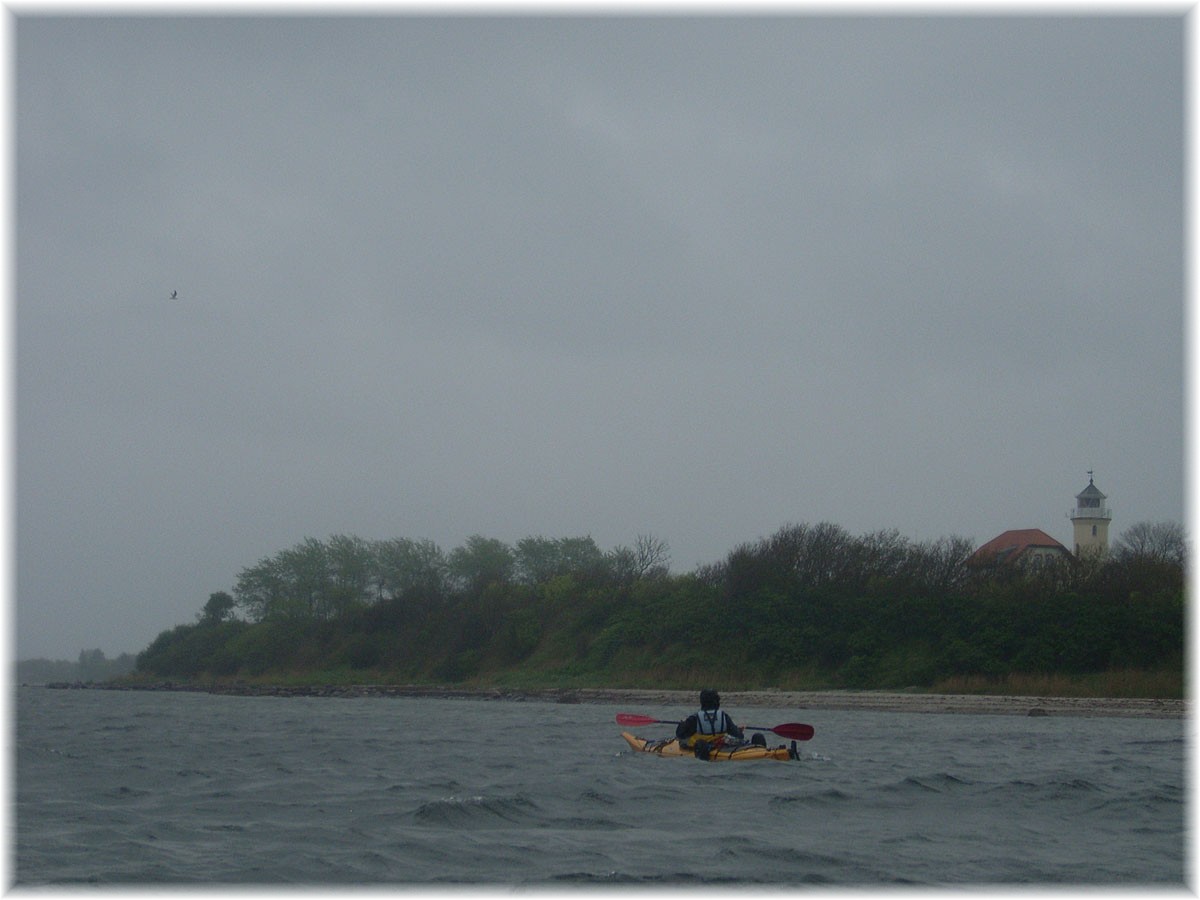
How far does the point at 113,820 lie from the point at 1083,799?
41.1ft

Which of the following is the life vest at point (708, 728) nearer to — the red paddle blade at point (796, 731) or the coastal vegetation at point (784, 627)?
the red paddle blade at point (796, 731)

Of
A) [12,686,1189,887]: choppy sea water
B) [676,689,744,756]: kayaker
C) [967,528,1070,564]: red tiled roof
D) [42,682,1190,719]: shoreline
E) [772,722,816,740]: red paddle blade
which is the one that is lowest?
[42,682,1190,719]: shoreline

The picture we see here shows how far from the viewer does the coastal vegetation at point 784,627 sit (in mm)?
42719

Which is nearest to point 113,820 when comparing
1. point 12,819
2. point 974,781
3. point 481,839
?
point 12,819

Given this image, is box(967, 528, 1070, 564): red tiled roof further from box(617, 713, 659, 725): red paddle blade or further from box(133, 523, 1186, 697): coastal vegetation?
box(617, 713, 659, 725): red paddle blade

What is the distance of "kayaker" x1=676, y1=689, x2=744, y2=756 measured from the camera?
765 inches

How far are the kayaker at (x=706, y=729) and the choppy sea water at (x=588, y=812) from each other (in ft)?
1.21

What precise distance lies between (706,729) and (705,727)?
0.04 m

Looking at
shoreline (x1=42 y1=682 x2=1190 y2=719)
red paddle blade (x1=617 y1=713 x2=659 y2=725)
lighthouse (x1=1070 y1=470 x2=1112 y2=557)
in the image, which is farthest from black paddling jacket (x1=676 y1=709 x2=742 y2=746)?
lighthouse (x1=1070 y1=470 x2=1112 y2=557)

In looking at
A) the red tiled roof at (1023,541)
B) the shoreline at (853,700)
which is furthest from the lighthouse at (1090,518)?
the shoreline at (853,700)

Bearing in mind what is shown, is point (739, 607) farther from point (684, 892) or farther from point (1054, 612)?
point (684, 892)

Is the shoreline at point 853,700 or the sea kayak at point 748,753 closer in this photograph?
the sea kayak at point 748,753

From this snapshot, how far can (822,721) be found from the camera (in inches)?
1278

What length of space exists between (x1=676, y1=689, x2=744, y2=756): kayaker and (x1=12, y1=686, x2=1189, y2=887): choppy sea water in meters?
0.37
